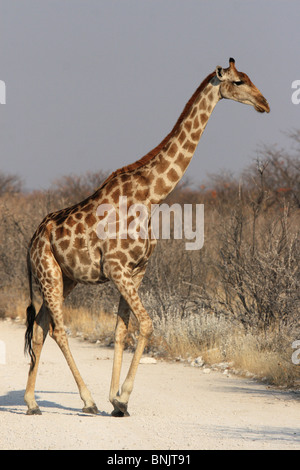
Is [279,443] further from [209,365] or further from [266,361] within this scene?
[209,365]

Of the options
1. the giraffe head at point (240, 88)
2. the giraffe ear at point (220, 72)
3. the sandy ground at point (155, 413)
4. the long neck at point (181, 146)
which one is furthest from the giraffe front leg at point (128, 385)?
the giraffe ear at point (220, 72)

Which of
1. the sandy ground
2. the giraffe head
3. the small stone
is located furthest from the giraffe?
the small stone

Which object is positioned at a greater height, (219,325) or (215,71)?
(215,71)

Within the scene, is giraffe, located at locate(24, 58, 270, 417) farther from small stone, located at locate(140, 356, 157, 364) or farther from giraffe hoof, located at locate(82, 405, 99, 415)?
small stone, located at locate(140, 356, 157, 364)

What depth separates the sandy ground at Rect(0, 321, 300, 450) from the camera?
6.14 m

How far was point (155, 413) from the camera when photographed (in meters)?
7.33

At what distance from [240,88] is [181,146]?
741mm

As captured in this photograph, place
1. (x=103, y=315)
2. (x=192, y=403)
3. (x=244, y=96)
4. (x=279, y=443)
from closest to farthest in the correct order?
(x=279, y=443)
(x=244, y=96)
(x=192, y=403)
(x=103, y=315)

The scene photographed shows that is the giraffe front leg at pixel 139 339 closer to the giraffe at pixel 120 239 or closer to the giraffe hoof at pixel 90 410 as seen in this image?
the giraffe at pixel 120 239

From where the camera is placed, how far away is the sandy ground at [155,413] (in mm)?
6145

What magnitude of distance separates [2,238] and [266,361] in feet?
30.5

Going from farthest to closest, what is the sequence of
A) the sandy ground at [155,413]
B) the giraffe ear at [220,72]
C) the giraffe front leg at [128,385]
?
1. the giraffe ear at [220,72]
2. the giraffe front leg at [128,385]
3. the sandy ground at [155,413]

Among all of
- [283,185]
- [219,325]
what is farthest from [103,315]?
[283,185]

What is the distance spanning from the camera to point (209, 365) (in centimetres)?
1015
